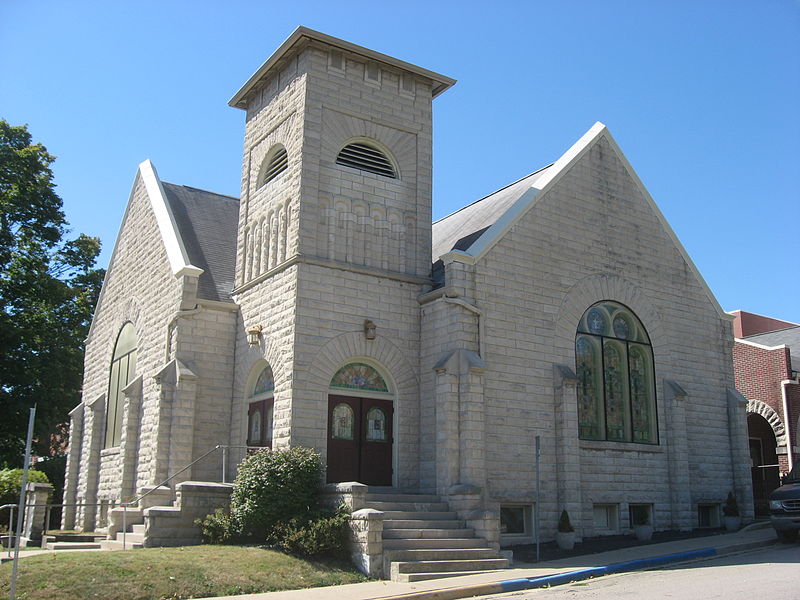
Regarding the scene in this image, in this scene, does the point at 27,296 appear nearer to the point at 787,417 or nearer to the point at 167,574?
the point at 167,574

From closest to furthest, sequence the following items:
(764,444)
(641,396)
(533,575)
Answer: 1. (533,575)
2. (641,396)
3. (764,444)

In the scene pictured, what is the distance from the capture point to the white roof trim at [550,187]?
65.8 feet

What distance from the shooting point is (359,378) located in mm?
19297

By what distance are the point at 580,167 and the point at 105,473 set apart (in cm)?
1631

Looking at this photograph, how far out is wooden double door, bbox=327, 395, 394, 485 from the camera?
18.7 m

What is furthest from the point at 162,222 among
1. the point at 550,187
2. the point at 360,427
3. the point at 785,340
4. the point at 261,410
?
the point at 785,340

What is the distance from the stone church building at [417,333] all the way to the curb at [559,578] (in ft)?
7.09

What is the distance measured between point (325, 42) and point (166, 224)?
278 inches

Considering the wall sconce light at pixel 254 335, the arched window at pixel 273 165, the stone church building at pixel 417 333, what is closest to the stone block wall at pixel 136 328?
the stone church building at pixel 417 333

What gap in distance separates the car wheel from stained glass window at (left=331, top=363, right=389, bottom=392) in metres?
9.53

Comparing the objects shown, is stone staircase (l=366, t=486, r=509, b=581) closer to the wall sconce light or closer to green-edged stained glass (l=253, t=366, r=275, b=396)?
green-edged stained glass (l=253, t=366, r=275, b=396)

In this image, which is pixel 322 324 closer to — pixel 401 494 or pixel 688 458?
pixel 401 494

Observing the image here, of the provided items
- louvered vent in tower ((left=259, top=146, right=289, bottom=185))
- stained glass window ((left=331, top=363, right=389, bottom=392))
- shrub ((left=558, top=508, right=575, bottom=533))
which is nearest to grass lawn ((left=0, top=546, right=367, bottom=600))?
stained glass window ((left=331, top=363, right=389, bottom=392))

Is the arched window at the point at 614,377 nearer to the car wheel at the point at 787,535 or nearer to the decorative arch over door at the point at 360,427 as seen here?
the car wheel at the point at 787,535
